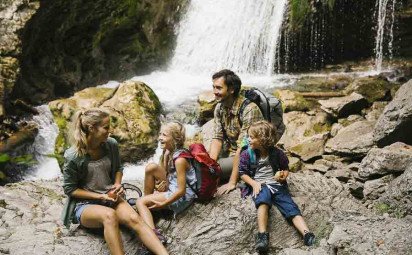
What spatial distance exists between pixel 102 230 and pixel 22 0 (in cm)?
889

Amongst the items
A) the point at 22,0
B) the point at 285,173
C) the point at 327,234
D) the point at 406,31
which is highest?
the point at 22,0

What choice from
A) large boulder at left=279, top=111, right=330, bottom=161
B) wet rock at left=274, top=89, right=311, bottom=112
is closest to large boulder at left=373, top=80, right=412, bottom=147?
large boulder at left=279, top=111, right=330, bottom=161

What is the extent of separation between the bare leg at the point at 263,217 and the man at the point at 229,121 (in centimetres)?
43

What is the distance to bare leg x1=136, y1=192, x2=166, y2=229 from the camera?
396 centimetres

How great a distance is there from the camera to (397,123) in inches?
227

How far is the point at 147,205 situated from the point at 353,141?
4.34 meters

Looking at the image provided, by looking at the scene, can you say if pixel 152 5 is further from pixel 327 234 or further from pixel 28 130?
pixel 327 234

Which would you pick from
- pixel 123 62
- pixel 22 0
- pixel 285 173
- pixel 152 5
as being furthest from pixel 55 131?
pixel 285 173

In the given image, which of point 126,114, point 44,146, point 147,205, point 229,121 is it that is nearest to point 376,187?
point 229,121

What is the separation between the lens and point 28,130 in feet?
33.1

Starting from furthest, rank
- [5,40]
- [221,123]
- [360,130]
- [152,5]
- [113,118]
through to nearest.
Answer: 1. [152,5]
2. [5,40]
3. [113,118]
4. [360,130]
5. [221,123]

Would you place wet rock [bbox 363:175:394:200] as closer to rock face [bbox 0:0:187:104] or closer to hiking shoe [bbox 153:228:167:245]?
hiking shoe [bbox 153:228:167:245]

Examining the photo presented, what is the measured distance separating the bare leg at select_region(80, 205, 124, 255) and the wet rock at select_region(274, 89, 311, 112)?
5.73m

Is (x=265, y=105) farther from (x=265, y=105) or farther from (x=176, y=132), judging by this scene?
(x=176, y=132)
